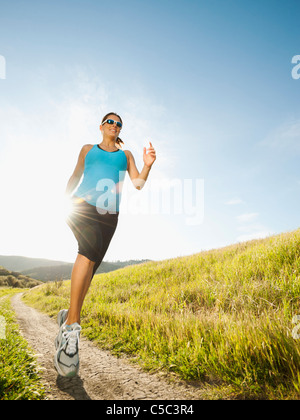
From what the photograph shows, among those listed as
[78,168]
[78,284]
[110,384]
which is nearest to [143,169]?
[78,168]

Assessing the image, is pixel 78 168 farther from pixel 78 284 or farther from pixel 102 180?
pixel 78 284

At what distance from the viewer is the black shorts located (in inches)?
108

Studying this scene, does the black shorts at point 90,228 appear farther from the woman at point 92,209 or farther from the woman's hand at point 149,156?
the woman's hand at point 149,156

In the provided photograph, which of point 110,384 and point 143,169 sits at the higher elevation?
point 143,169

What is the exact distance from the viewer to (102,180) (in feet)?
9.78

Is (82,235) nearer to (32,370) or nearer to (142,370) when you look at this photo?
(32,370)

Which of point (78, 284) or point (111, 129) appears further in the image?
point (111, 129)

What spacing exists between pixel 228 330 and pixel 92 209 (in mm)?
2136

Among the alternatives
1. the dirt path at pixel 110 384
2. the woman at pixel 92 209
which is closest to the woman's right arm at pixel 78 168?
the woman at pixel 92 209

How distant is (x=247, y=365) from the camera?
2.04 m
